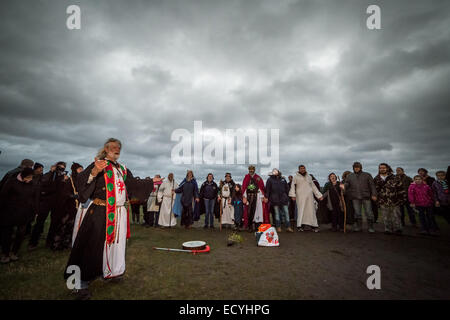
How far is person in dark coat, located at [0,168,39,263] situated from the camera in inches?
182

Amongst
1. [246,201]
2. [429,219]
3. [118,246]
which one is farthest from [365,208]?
[118,246]

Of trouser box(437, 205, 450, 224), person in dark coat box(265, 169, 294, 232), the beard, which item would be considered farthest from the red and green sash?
trouser box(437, 205, 450, 224)

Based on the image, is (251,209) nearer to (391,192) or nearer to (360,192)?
(360,192)

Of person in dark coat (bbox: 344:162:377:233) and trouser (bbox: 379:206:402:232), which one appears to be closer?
trouser (bbox: 379:206:402:232)

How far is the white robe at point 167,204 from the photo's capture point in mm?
10070

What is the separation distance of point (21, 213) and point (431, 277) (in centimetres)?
901

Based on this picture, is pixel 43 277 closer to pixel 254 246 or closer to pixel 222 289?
pixel 222 289

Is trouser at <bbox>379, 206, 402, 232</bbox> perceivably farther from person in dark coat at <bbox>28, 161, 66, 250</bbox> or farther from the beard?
person in dark coat at <bbox>28, 161, 66, 250</bbox>

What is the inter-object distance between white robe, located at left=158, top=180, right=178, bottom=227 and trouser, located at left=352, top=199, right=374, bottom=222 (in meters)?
8.36

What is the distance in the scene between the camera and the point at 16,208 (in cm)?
480

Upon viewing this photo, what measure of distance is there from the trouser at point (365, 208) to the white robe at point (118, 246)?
8.49 meters

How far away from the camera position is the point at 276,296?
2.91 meters

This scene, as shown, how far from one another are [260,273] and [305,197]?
227 inches
